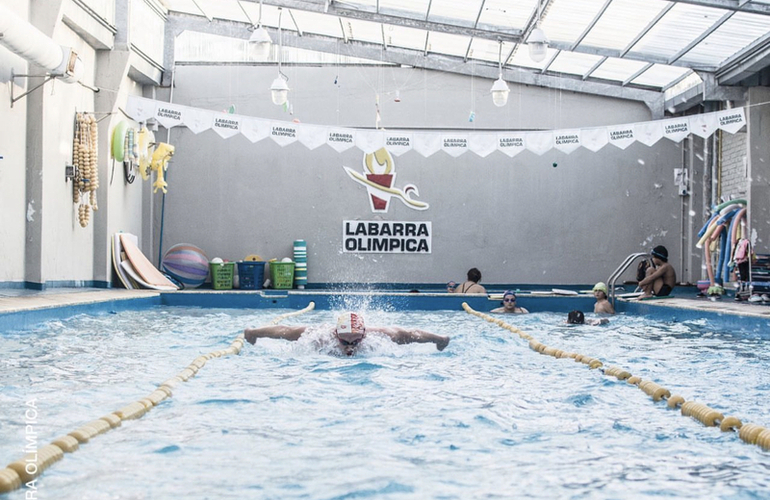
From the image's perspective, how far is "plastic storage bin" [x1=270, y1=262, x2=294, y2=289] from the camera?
16188 millimetres

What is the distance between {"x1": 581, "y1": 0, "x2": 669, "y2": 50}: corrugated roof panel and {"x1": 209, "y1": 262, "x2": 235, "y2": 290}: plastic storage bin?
774cm

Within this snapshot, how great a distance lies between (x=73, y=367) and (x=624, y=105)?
13.6 meters

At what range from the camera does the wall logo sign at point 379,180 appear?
17016 mm

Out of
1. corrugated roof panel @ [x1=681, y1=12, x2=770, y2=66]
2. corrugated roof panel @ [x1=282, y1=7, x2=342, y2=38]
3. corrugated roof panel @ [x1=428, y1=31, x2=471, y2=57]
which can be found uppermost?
corrugated roof panel @ [x1=282, y1=7, x2=342, y2=38]

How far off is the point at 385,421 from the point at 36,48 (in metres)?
7.68

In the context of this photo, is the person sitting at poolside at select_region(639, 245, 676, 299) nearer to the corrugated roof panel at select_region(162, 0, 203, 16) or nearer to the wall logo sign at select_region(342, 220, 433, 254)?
the wall logo sign at select_region(342, 220, 433, 254)

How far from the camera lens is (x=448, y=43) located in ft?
51.6

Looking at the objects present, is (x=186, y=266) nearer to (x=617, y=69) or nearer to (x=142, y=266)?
(x=142, y=266)

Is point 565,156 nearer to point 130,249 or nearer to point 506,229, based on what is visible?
point 506,229

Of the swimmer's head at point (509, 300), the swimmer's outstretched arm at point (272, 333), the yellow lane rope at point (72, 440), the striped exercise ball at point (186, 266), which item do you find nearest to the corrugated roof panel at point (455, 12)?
the swimmer's head at point (509, 300)

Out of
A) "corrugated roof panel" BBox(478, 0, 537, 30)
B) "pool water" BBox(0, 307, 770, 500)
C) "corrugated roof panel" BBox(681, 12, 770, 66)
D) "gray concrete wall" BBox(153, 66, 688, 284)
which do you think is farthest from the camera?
"gray concrete wall" BBox(153, 66, 688, 284)

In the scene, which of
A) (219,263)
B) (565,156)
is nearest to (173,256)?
(219,263)

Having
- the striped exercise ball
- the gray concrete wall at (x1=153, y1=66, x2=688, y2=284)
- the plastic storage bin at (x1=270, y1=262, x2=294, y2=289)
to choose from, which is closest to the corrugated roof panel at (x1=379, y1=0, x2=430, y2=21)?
the gray concrete wall at (x1=153, y1=66, x2=688, y2=284)

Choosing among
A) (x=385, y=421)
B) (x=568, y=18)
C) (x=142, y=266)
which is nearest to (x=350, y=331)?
(x=385, y=421)
